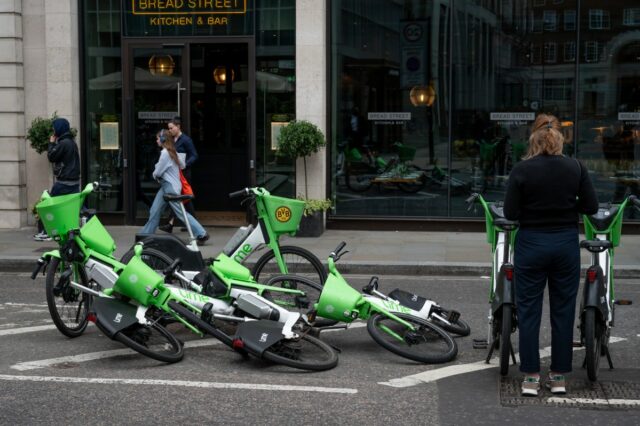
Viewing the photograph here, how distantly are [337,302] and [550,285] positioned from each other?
1.77m

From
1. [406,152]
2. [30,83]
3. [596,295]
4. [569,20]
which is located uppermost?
[569,20]

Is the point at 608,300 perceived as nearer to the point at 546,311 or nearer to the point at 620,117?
the point at 546,311

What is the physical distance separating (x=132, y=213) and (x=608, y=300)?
10.2 m

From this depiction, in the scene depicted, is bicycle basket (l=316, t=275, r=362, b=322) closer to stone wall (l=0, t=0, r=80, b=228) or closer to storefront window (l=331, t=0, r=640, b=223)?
storefront window (l=331, t=0, r=640, b=223)

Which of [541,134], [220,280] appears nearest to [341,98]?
[220,280]

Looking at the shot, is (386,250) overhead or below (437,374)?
overhead

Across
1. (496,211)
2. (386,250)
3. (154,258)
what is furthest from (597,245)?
(386,250)

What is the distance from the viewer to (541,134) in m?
6.33

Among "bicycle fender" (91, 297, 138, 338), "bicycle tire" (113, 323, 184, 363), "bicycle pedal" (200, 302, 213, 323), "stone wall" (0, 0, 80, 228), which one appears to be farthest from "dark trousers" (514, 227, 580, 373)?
"stone wall" (0, 0, 80, 228)

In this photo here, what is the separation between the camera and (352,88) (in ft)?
50.6

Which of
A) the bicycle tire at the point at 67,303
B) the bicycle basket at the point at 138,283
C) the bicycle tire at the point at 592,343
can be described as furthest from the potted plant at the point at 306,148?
the bicycle tire at the point at 592,343

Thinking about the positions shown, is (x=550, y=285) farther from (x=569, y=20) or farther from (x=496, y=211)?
(x=569, y=20)

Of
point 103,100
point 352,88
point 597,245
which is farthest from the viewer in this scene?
point 103,100

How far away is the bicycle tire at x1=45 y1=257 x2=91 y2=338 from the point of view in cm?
810
